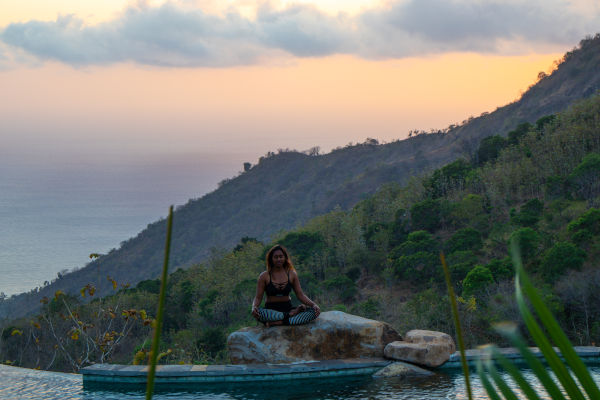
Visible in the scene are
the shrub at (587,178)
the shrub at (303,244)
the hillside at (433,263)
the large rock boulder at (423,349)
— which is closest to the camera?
the large rock boulder at (423,349)

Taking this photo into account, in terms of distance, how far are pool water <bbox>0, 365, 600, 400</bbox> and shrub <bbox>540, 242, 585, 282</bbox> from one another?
20.2ft

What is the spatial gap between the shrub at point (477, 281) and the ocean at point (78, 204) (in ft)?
136

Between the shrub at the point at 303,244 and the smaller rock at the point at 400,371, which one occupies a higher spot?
the shrub at the point at 303,244

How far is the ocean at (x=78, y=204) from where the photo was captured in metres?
61.2

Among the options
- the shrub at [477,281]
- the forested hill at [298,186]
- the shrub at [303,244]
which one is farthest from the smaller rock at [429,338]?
the forested hill at [298,186]

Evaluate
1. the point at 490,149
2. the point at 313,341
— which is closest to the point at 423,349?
the point at 313,341

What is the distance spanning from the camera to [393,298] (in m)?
16.0

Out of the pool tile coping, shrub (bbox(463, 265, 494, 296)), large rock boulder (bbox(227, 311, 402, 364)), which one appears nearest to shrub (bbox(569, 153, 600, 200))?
shrub (bbox(463, 265, 494, 296))

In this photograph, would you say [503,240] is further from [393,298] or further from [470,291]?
[470,291]

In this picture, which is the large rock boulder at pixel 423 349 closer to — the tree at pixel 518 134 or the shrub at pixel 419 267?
the shrub at pixel 419 267

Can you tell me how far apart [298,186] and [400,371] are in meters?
63.1

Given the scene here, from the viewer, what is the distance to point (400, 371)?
6.46 meters

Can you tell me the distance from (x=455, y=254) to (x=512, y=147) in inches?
319

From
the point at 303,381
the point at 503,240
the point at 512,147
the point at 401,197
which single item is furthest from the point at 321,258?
the point at 303,381
